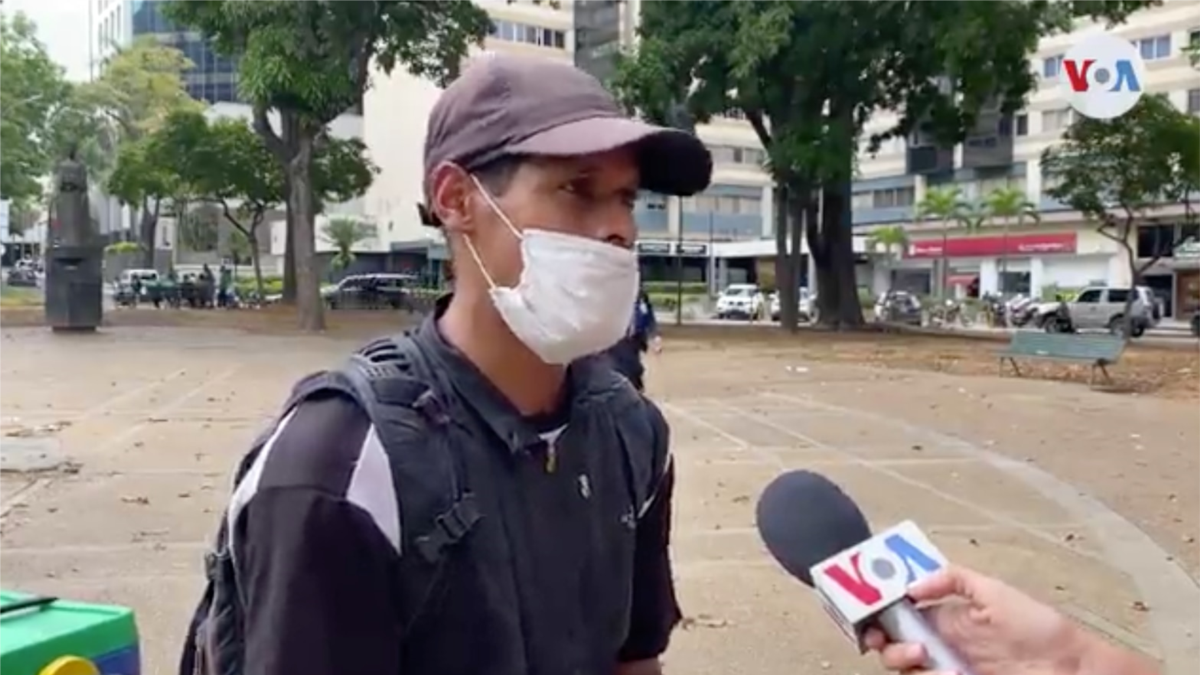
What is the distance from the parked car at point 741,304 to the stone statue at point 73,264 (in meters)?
25.0

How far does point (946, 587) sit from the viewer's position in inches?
52.7

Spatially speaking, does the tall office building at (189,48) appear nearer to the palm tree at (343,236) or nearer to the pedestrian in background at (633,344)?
the palm tree at (343,236)

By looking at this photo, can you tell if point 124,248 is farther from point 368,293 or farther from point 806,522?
point 806,522

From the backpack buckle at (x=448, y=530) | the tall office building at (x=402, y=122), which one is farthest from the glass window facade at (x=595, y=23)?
the backpack buckle at (x=448, y=530)

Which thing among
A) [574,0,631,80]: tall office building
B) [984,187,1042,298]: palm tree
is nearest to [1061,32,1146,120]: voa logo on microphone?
[574,0,631,80]: tall office building

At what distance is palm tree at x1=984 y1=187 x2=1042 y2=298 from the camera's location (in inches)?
2184

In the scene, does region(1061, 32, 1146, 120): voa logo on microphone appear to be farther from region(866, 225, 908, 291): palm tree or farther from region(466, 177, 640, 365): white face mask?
region(866, 225, 908, 291): palm tree

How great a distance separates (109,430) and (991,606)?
1088cm

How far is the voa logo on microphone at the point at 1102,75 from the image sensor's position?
16.3 m

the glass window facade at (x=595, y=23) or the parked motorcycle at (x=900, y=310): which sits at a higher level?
the glass window facade at (x=595, y=23)

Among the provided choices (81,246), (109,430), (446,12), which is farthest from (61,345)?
(109,430)

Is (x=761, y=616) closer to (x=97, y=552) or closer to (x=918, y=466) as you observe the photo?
(x=97, y=552)

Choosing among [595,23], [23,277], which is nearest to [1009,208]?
[595,23]

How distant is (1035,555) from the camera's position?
6.84 metres
